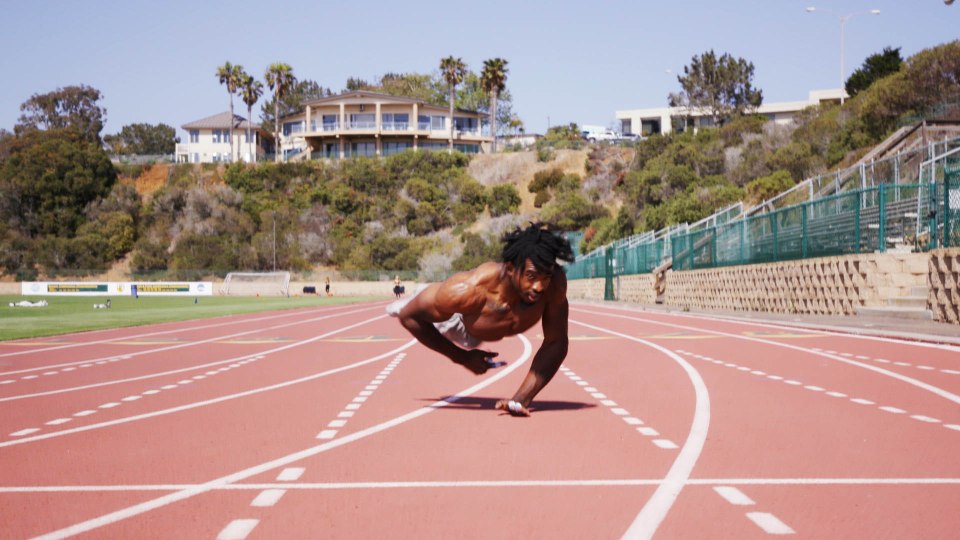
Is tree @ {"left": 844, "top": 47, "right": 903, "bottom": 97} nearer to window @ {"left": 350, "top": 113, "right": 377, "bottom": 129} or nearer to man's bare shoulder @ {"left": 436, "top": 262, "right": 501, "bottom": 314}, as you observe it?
window @ {"left": 350, "top": 113, "right": 377, "bottom": 129}

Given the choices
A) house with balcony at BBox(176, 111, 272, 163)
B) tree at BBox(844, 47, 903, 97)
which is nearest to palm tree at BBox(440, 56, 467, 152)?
house with balcony at BBox(176, 111, 272, 163)

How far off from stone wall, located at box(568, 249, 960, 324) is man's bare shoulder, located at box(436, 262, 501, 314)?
15131 millimetres

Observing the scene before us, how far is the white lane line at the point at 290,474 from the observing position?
6.40 meters

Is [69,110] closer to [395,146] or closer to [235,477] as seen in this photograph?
[395,146]

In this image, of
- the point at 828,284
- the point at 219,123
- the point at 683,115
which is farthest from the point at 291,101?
the point at 828,284

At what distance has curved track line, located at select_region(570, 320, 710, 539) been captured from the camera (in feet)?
16.8

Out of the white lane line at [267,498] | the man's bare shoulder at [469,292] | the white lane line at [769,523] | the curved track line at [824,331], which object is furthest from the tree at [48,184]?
the white lane line at [769,523]

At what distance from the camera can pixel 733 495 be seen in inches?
A: 229

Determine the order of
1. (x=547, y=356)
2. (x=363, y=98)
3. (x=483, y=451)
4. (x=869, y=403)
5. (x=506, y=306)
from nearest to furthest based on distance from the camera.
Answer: (x=483, y=451)
(x=506, y=306)
(x=547, y=356)
(x=869, y=403)
(x=363, y=98)

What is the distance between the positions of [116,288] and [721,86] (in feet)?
203

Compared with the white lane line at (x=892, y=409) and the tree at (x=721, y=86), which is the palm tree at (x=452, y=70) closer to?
the tree at (x=721, y=86)

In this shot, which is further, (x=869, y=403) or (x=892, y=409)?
(x=869, y=403)

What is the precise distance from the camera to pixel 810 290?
28750 millimetres

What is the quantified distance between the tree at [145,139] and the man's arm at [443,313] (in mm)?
158117
